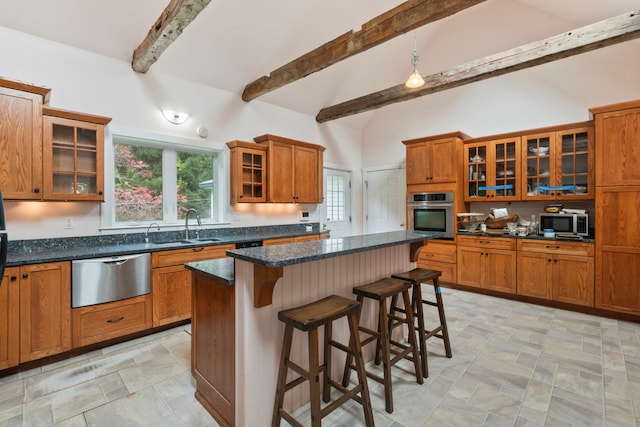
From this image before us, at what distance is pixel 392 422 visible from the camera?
1806mm

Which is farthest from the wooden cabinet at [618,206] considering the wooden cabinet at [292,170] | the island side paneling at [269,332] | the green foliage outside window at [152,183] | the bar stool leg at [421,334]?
the green foliage outside window at [152,183]

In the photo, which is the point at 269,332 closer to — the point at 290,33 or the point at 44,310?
the point at 44,310

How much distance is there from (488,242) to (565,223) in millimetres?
891

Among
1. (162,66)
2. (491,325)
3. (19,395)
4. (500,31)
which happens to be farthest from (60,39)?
(500,31)

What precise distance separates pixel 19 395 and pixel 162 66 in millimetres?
3368

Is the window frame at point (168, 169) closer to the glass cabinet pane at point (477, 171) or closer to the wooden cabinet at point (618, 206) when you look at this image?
the glass cabinet pane at point (477, 171)

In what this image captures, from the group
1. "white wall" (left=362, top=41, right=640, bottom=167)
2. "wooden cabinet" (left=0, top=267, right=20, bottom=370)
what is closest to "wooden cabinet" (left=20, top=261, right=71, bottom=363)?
"wooden cabinet" (left=0, top=267, right=20, bottom=370)

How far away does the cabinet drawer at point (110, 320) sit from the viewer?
260 centimetres

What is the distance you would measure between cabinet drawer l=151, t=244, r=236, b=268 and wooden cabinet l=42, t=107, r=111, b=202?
32.6 inches

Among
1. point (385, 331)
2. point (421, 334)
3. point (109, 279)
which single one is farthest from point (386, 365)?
point (109, 279)

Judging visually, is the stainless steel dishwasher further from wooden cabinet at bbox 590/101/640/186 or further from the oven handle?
wooden cabinet at bbox 590/101/640/186

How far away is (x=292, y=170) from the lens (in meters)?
4.63

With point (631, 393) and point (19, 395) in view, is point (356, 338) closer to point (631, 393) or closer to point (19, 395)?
point (631, 393)

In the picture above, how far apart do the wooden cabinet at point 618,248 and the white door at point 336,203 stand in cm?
375
